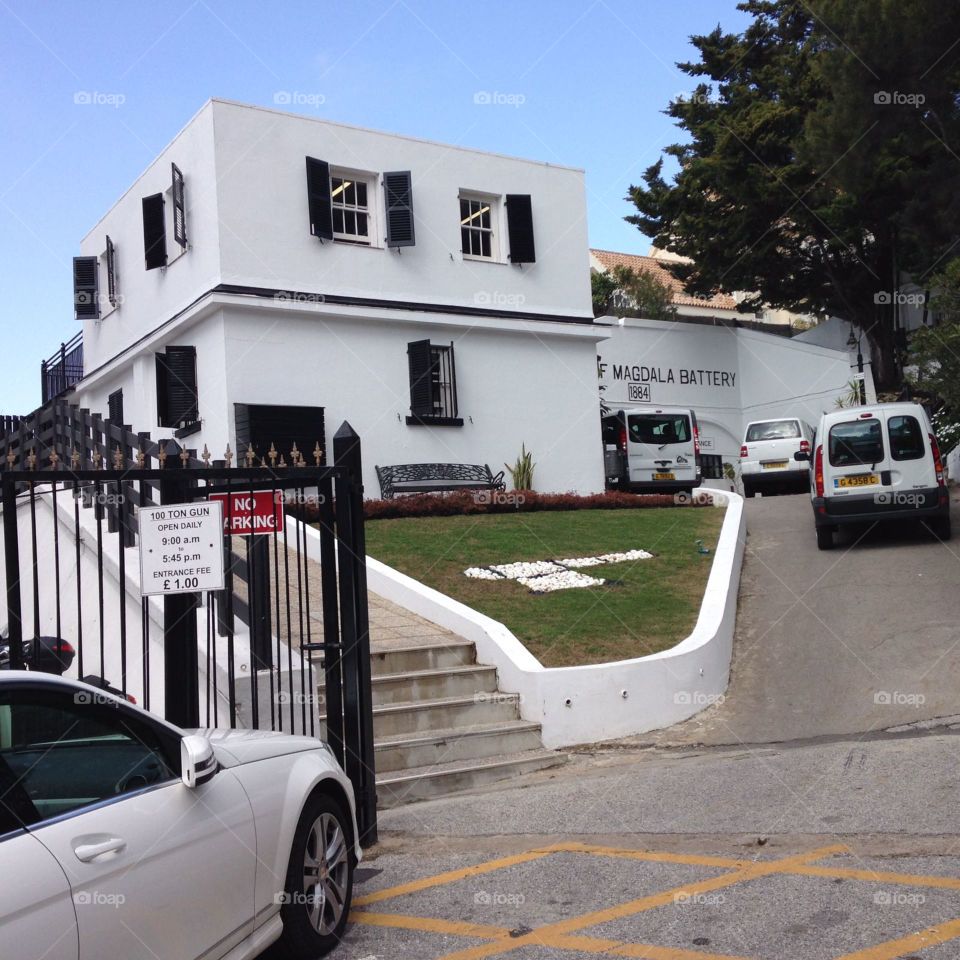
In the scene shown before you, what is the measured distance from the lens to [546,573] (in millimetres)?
13969

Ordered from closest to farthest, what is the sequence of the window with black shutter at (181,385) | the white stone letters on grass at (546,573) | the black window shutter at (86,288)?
the white stone letters on grass at (546,573), the window with black shutter at (181,385), the black window shutter at (86,288)

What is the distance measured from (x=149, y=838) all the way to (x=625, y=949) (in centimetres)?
209

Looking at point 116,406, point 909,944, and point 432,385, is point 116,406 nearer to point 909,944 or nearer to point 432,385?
point 432,385

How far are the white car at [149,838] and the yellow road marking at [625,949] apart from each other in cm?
99

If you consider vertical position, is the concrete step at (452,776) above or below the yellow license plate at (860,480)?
below

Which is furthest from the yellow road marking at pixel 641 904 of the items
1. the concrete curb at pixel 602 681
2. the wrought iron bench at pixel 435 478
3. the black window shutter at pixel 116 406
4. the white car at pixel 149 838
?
the black window shutter at pixel 116 406

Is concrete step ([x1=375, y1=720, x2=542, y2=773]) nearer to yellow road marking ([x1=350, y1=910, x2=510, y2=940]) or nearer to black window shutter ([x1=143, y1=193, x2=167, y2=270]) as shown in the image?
yellow road marking ([x1=350, y1=910, x2=510, y2=940])

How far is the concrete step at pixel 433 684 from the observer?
9.48 meters

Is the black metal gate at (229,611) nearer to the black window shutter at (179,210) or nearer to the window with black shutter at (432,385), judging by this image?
the black window shutter at (179,210)

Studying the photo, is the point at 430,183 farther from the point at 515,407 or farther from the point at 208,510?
the point at 208,510

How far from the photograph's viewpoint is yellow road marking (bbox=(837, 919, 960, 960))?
4250 mm

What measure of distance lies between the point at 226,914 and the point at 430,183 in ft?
67.7

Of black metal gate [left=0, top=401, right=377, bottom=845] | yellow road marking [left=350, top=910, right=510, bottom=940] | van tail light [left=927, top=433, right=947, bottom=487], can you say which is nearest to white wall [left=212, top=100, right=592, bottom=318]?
black metal gate [left=0, top=401, right=377, bottom=845]

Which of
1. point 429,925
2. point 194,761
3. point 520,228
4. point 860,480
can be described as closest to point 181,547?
point 194,761
